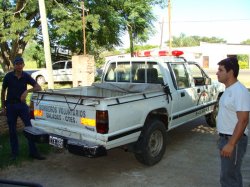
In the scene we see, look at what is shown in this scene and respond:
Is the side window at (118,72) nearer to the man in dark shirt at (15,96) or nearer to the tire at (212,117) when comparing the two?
the man in dark shirt at (15,96)

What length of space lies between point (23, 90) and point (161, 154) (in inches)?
103

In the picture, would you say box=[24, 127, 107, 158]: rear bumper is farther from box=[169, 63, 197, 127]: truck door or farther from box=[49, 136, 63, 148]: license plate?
box=[169, 63, 197, 127]: truck door

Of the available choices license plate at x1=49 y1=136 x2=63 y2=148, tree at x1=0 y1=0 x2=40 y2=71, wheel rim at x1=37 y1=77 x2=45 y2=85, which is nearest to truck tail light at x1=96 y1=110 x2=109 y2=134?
license plate at x1=49 y1=136 x2=63 y2=148

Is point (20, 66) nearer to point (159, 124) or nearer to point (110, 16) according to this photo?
point (159, 124)

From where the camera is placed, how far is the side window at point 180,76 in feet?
20.3

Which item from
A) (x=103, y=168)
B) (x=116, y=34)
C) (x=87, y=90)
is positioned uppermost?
(x=116, y=34)

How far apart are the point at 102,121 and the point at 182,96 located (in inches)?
92.7

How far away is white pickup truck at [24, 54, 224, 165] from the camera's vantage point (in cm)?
438

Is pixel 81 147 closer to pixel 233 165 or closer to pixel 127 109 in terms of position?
pixel 127 109

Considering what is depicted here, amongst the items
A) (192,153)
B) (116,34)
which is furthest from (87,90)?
(116,34)

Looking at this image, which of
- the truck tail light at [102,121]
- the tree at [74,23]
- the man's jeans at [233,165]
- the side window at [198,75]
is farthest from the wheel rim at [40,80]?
the man's jeans at [233,165]

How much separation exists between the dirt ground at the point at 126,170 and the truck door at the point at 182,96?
64 centimetres

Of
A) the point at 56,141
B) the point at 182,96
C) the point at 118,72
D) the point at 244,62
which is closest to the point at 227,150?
the point at 56,141

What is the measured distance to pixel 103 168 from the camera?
5301 millimetres
